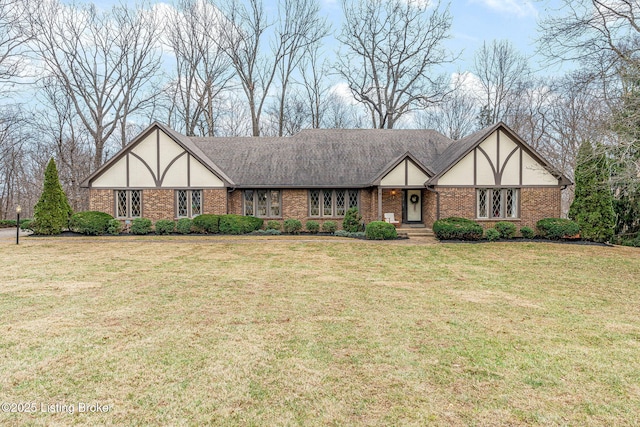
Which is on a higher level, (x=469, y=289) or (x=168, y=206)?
(x=168, y=206)

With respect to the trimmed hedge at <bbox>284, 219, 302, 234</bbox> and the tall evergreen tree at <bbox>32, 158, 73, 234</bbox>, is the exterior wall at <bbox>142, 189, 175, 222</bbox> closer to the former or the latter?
the tall evergreen tree at <bbox>32, 158, 73, 234</bbox>

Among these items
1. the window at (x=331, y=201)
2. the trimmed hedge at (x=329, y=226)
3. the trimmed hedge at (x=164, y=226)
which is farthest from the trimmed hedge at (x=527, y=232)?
the trimmed hedge at (x=164, y=226)

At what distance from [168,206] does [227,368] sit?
16503 millimetres

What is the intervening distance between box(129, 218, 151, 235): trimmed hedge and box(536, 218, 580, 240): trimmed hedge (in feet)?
62.0

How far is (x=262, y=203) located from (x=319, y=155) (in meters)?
4.55

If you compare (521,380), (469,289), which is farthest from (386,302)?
(521,380)

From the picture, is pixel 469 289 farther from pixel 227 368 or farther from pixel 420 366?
pixel 227 368

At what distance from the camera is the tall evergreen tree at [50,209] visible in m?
16.5

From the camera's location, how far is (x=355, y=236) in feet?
54.3

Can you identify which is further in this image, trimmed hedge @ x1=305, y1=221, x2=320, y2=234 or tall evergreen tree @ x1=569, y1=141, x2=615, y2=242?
trimmed hedge @ x1=305, y1=221, x2=320, y2=234

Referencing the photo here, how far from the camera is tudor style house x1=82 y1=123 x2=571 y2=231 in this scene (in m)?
16.9

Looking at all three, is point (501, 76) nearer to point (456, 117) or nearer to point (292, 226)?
point (456, 117)

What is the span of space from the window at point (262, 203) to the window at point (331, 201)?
200 centimetres

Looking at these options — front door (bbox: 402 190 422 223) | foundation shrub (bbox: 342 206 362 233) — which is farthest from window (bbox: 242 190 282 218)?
front door (bbox: 402 190 422 223)
